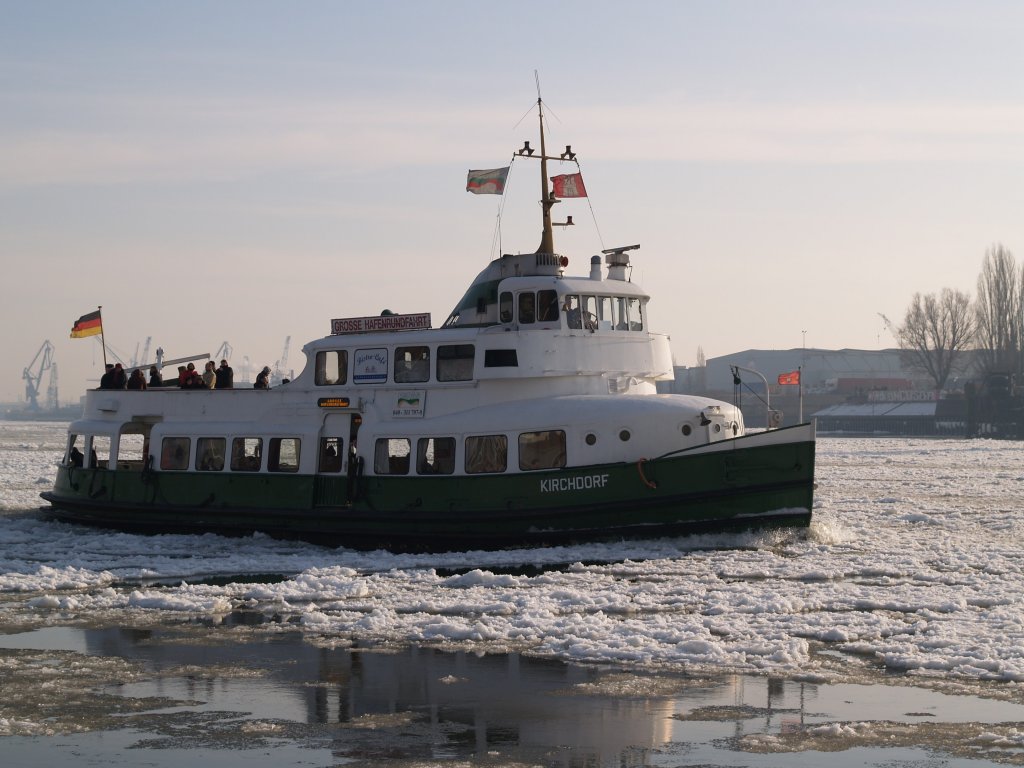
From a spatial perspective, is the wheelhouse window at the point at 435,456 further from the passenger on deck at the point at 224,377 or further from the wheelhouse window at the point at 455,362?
the passenger on deck at the point at 224,377

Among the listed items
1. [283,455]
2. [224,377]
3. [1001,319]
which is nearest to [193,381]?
[224,377]

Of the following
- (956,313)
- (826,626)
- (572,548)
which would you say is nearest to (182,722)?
(826,626)

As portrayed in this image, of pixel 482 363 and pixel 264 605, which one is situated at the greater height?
pixel 482 363

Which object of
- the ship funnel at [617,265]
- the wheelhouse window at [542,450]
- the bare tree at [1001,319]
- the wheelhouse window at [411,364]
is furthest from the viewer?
the bare tree at [1001,319]

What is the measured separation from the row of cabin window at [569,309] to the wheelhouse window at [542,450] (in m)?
2.31

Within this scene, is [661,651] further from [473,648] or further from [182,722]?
[182,722]

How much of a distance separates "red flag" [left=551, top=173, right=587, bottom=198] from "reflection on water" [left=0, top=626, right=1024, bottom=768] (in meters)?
13.7

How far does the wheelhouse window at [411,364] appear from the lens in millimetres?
22156

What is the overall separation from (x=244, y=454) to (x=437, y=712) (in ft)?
45.3

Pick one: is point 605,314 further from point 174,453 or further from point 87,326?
point 87,326

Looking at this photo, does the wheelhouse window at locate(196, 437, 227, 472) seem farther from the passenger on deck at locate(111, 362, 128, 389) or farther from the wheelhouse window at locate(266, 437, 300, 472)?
the passenger on deck at locate(111, 362, 128, 389)

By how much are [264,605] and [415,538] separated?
519cm

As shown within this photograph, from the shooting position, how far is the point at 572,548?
66.7 feet

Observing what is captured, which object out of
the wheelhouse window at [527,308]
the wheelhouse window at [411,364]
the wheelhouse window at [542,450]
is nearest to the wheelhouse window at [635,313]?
the wheelhouse window at [527,308]
